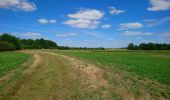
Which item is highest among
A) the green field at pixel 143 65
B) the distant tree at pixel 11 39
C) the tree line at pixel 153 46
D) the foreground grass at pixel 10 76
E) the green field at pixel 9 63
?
the distant tree at pixel 11 39

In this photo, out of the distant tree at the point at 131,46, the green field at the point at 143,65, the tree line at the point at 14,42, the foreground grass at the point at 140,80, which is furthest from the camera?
the distant tree at the point at 131,46

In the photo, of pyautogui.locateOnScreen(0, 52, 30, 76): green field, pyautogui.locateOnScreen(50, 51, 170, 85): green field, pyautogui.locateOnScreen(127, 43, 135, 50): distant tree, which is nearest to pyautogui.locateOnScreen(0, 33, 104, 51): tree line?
pyautogui.locateOnScreen(127, 43, 135, 50): distant tree

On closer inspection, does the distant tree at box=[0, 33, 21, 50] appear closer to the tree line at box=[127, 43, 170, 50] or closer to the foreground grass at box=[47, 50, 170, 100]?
the tree line at box=[127, 43, 170, 50]

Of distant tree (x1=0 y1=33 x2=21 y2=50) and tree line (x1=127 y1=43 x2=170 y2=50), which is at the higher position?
distant tree (x1=0 y1=33 x2=21 y2=50)

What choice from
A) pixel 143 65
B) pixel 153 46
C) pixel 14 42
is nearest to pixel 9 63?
pixel 143 65

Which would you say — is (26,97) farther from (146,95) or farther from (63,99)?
(146,95)

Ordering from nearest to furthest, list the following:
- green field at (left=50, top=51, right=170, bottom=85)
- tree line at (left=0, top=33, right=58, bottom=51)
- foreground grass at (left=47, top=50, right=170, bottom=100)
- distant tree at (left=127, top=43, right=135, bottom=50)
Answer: foreground grass at (left=47, top=50, right=170, bottom=100)
green field at (left=50, top=51, right=170, bottom=85)
tree line at (left=0, top=33, right=58, bottom=51)
distant tree at (left=127, top=43, right=135, bottom=50)

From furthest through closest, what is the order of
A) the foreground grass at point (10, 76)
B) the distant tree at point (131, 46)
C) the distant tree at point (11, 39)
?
1. the distant tree at point (131, 46)
2. the distant tree at point (11, 39)
3. the foreground grass at point (10, 76)

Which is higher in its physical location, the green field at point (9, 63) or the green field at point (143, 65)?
the green field at point (9, 63)

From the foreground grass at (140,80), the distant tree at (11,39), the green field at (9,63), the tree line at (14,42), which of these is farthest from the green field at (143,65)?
the distant tree at (11,39)

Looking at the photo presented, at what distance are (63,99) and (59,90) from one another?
1.75 m

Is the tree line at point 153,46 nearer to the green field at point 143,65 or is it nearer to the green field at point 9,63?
the green field at point 143,65

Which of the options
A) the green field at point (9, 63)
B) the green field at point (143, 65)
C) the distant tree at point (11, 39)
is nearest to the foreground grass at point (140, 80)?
the green field at point (143, 65)

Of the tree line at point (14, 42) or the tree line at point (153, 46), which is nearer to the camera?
the tree line at point (14, 42)
